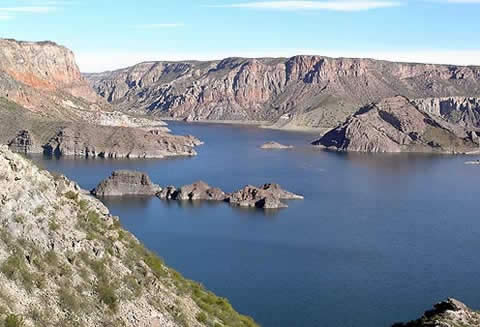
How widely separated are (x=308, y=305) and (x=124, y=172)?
69840mm

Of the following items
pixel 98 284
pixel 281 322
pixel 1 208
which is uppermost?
pixel 1 208

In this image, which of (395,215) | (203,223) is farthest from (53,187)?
(395,215)

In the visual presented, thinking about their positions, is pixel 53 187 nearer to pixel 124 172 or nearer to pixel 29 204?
pixel 29 204

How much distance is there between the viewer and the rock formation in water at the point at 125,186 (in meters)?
125

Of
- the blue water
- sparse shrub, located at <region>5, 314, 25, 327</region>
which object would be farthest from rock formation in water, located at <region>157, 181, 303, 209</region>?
sparse shrub, located at <region>5, 314, 25, 327</region>

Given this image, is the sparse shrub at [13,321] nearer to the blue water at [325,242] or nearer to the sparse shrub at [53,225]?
the sparse shrub at [53,225]

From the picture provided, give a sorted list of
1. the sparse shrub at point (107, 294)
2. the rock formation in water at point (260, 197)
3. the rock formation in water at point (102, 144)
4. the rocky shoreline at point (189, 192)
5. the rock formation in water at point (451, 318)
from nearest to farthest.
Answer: the sparse shrub at point (107, 294)
the rock formation in water at point (451, 318)
the rock formation in water at point (260, 197)
the rocky shoreline at point (189, 192)
the rock formation in water at point (102, 144)

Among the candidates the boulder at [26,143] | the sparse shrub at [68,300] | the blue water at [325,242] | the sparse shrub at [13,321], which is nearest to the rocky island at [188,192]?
the blue water at [325,242]

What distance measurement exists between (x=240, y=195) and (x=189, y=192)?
9357mm

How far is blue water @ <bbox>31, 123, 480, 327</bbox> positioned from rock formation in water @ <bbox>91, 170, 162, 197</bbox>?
4.88 meters

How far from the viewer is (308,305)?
63.6m

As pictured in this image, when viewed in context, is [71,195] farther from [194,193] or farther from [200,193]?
[200,193]

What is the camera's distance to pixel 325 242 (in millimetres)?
92375

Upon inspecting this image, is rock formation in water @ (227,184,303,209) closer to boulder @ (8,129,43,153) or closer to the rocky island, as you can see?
the rocky island
